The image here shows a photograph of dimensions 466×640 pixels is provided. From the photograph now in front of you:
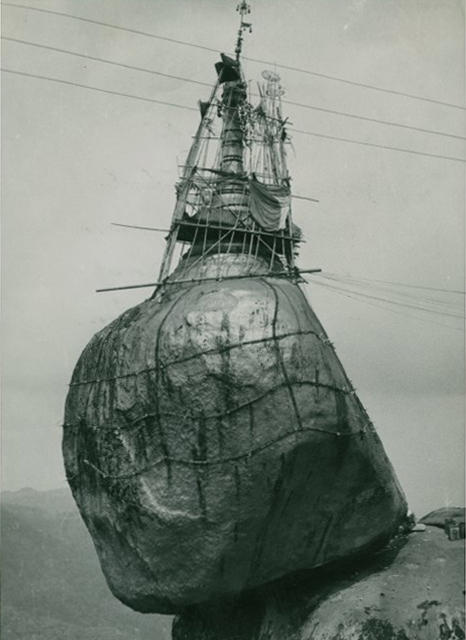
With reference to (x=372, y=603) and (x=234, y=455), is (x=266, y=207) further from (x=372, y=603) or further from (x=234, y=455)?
(x=372, y=603)

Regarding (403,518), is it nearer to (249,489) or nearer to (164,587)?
(249,489)

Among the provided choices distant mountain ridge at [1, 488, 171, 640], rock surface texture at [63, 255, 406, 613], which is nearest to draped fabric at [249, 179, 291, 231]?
rock surface texture at [63, 255, 406, 613]

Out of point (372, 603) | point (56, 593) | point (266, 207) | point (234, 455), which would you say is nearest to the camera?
point (372, 603)

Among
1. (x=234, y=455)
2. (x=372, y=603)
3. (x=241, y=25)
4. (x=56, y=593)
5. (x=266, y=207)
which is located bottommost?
(x=56, y=593)

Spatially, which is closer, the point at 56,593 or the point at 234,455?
the point at 234,455

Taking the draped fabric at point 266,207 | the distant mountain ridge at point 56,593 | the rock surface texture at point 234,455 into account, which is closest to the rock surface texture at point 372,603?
the rock surface texture at point 234,455

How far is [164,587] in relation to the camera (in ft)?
35.3

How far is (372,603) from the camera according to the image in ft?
32.9

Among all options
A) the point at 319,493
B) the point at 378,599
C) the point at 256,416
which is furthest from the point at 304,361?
the point at 378,599

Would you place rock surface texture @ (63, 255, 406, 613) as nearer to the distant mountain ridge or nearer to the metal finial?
the metal finial

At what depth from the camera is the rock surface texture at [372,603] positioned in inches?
376

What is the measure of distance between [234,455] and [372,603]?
10.9ft

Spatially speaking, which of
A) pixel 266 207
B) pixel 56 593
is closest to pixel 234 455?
pixel 266 207

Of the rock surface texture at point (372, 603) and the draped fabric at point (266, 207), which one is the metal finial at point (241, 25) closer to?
the draped fabric at point (266, 207)
